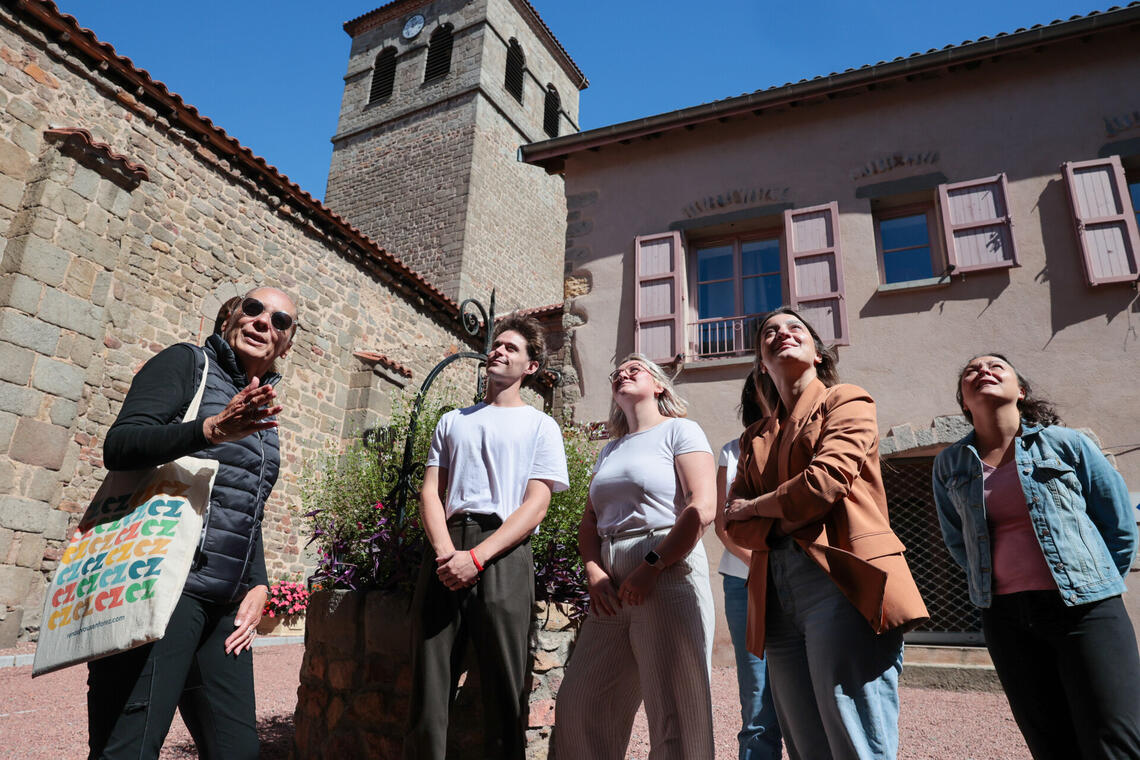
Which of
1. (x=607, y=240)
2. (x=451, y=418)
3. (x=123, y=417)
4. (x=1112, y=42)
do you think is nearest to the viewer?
(x=123, y=417)

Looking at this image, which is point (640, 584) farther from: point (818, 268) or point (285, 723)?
point (818, 268)

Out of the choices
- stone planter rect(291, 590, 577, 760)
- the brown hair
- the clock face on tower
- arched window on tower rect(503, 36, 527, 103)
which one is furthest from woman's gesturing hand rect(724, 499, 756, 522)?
the clock face on tower

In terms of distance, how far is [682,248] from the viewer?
7.82m

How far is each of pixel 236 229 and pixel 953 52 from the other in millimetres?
8656

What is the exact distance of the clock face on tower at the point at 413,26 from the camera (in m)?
19.5

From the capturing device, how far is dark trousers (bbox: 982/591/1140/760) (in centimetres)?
189

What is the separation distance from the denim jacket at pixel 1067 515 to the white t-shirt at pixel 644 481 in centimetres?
100

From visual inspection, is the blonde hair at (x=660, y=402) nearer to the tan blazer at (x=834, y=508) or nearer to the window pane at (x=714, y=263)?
the tan blazer at (x=834, y=508)

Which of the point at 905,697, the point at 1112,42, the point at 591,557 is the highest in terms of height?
the point at 1112,42

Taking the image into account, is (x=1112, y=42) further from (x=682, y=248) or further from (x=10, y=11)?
(x=10, y=11)

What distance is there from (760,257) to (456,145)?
36.6 feet

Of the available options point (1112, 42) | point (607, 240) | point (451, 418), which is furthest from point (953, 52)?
point (451, 418)

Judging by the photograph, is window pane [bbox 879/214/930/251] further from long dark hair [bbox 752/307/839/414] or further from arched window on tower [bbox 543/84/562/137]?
arched window on tower [bbox 543/84/562/137]

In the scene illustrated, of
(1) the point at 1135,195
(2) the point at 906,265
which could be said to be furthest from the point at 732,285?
(1) the point at 1135,195
